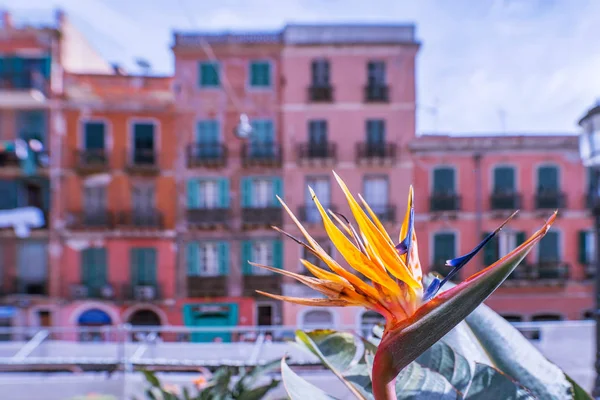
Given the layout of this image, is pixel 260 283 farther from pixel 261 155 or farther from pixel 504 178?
pixel 504 178

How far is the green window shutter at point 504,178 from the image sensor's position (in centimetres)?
462

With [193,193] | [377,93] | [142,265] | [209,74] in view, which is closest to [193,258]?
[142,265]

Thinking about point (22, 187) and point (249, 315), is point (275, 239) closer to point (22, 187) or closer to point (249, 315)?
point (249, 315)

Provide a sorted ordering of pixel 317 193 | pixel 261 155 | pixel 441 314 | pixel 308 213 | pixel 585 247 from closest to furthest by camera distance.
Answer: pixel 441 314
pixel 317 193
pixel 308 213
pixel 585 247
pixel 261 155

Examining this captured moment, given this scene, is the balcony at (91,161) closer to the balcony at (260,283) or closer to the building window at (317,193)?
the balcony at (260,283)

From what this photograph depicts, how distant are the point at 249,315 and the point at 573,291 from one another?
12.3 feet

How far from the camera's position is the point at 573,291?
4492 mm

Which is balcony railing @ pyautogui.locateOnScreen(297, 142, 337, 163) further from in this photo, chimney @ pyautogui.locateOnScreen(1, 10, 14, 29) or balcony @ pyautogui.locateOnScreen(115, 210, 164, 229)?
chimney @ pyautogui.locateOnScreen(1, 10, 14, 29)

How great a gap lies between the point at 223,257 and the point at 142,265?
104 cm

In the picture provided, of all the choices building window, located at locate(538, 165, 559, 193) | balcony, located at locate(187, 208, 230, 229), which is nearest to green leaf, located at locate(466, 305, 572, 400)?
balcony, located at locate(187, 208, 230, 229)

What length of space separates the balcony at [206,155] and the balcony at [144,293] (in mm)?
1517

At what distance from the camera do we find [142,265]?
15.6 feet

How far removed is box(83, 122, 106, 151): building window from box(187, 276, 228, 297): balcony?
1987 millimetres

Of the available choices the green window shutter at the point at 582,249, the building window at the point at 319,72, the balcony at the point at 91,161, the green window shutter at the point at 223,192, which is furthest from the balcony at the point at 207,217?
the green window shutter at the point at 582,249
